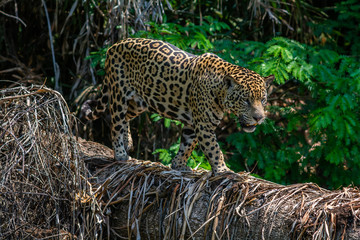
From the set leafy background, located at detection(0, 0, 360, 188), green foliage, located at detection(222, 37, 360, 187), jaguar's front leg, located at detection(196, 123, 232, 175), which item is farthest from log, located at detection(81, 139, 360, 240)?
green foliage, located at detection(222, 37, 360, 187)

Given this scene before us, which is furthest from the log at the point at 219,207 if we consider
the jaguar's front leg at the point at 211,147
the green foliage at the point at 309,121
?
the green foliage at the point at 309,121

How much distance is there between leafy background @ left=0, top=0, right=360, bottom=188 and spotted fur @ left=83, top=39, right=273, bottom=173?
1.71m

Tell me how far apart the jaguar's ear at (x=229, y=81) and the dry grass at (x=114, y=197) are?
3.51ft

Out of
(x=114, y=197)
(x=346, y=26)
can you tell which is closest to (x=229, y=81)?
(x=114, y=197)

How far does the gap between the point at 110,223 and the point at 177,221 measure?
870 millimetres

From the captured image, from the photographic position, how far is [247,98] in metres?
5.94

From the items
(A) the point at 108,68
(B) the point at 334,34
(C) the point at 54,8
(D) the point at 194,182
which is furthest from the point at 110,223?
(B) the point at 334,34

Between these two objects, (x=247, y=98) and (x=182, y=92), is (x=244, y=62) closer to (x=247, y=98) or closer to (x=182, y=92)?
(x=182, y=92)

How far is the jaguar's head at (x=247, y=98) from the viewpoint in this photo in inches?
233

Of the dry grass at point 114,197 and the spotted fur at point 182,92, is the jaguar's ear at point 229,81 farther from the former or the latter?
the dry grass at point 114,197

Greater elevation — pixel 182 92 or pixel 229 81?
pixel 229 81

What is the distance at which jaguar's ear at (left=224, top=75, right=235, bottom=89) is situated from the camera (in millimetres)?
5965

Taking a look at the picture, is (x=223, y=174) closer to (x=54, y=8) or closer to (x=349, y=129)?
(x=349, y=129)

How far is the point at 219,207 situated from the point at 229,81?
4.95 ft
